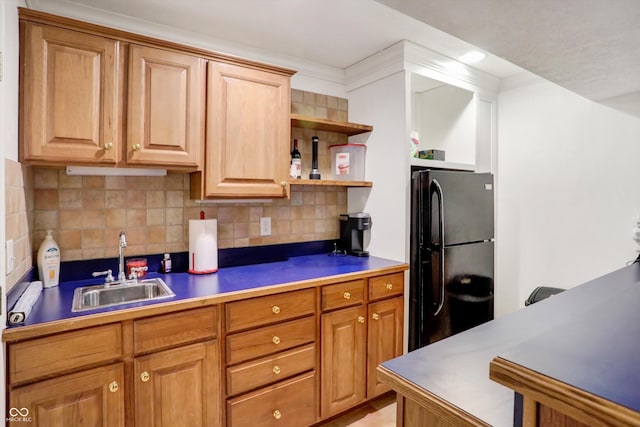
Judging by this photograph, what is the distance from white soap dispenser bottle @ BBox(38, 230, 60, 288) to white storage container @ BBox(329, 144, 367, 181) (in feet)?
5.85

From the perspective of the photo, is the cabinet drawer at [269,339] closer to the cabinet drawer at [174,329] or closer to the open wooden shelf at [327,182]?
the cabinet drawer at [174,329]

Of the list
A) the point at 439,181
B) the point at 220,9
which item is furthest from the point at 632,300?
the point at 220,9

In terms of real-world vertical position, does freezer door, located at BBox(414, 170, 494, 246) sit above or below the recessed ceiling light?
below

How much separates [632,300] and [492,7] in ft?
2.66

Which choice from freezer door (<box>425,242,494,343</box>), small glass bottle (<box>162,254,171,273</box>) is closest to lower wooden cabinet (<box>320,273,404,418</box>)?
freezer door (<box>425,242,494,343</box>)

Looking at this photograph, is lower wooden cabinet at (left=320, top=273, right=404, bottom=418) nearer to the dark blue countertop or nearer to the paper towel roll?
the dark blue countertop

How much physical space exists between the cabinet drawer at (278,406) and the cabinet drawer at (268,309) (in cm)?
35

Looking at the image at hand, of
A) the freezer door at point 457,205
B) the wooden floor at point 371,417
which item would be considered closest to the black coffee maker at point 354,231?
the freezer door at point 457,205

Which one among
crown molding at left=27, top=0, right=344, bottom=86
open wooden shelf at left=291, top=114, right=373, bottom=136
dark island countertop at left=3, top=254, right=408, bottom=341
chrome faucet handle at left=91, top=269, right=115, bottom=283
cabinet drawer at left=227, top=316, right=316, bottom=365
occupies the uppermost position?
crown molding at left=27, top=0, right=344, bottom=86

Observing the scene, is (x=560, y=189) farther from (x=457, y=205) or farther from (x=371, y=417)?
(x=371, y=417)

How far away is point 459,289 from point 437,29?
1.69m

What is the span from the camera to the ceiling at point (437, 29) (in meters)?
0.89

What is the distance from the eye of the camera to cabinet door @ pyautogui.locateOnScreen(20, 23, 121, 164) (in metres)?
1.40

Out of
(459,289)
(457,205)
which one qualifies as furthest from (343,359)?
(457,205)
